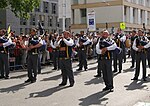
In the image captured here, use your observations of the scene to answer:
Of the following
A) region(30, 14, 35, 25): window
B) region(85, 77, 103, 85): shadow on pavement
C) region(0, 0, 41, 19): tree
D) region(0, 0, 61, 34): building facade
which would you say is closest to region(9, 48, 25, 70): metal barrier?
region(85, 77, 103, 85): shadow on pavement

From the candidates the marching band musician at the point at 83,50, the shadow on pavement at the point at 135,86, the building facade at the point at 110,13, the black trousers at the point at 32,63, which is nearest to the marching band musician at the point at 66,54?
the black trousers at the point at 32,63

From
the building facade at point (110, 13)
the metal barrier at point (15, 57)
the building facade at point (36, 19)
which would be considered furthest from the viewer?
the building facade at point (36, 19)

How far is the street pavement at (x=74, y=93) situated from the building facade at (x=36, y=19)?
46073mm

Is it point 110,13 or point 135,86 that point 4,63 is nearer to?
point 135,86

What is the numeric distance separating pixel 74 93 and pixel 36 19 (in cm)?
5632

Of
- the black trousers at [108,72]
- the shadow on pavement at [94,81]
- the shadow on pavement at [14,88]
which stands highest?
the black trousers at [108,72]

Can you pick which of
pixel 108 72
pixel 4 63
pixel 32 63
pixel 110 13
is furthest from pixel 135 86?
pixel 110 13

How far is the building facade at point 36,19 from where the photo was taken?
5944cm

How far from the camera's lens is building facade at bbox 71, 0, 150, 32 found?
166ft

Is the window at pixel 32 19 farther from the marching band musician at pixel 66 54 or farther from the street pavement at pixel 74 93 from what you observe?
the marching band musician at pixel 66 54

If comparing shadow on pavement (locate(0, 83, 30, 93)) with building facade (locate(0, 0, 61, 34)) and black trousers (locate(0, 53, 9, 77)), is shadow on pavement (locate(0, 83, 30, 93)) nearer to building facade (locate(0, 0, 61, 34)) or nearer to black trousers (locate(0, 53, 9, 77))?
black trousers (locate(0, 53, 9, 77))

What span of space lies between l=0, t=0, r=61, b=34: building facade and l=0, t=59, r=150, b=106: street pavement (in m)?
46.1

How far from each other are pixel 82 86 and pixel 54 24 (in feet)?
193

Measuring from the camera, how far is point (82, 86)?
12500 mm
